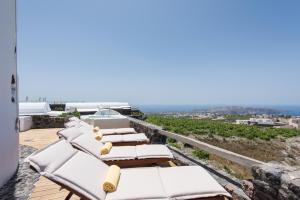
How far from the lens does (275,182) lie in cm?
235

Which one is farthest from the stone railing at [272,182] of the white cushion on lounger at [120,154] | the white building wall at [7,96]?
the white building wall at [7,96]

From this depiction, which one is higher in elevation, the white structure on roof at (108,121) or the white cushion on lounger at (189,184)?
the white structure on roof at (108,121)

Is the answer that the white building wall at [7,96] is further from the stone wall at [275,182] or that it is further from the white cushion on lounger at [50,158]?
the stone wall at [275,182]

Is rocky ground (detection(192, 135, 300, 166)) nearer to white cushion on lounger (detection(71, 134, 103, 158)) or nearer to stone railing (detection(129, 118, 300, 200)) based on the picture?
white cushion on lounger (detection(71, 134, 103, 158))

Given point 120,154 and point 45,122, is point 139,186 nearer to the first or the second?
point 120,154

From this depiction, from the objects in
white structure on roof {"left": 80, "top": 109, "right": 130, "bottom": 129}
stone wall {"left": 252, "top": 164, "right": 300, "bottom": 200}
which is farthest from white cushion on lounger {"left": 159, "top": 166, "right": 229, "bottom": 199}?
white structure on roof {"left": 80, "top": 109, "right": 130, "bottom": 129}

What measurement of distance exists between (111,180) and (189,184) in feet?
2.77

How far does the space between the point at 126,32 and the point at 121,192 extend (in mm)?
20077

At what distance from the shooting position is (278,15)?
58.1ft

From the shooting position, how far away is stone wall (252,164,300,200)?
2129 mm

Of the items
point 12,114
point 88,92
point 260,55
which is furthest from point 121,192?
point 88,92

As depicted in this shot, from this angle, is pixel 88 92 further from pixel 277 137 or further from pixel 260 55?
pixel 277 137

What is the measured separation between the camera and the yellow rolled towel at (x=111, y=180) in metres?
2.68

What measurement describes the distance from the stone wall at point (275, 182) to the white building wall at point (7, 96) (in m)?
3.88
